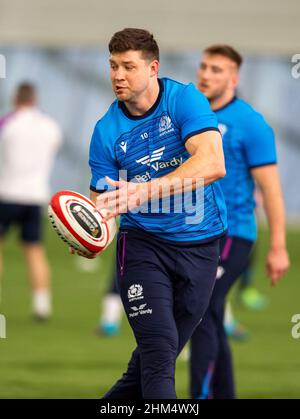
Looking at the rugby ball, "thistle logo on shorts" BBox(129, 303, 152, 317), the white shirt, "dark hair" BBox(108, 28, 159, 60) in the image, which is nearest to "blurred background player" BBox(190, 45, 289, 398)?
"thistle logo on shorts" BBox(129, 303, 152, 317)

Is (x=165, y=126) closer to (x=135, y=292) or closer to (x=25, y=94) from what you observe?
(x=135, y=292)

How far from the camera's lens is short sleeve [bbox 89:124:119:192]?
20.8 feet

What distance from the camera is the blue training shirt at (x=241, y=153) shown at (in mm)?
7508

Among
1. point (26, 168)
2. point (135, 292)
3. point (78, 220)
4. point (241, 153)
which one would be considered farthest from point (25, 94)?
point (78, 220)

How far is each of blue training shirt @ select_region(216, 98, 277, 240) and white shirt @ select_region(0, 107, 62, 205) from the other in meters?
5.83

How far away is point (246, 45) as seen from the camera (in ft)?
85.0

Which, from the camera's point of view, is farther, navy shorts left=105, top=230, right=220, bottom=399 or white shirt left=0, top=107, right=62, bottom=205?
white shirt left=0, top=107, right=62, bottom=205

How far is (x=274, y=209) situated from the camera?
7.54m

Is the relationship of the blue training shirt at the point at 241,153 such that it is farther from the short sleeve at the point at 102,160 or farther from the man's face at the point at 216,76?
the short sleeve at the point at 102,160

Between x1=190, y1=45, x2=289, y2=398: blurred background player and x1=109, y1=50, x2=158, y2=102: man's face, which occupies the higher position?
x1=109, y1=50, x2=158, y2=102: man's face

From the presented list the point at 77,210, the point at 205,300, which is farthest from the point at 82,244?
the point at 205,300

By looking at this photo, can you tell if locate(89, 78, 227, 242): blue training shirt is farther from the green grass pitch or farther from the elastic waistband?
the green grass pitch

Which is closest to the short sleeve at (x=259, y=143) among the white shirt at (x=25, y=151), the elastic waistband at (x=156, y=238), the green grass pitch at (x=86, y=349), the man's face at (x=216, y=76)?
the man's face at (x=216, y=76)

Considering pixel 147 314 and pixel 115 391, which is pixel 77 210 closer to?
pixel 147 314
